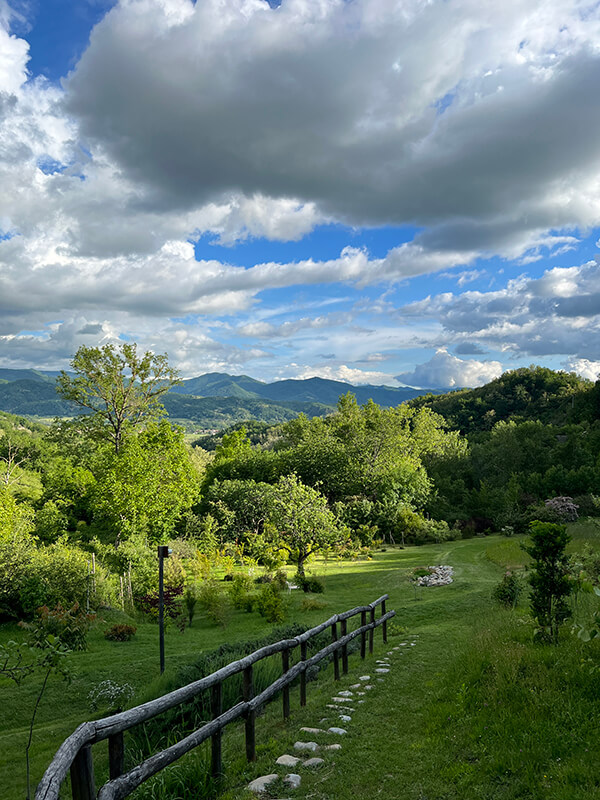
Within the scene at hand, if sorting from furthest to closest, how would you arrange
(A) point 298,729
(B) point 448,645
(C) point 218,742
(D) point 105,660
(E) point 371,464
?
1. (E) point 371,464
2. (D) point 105,660
3. (B) point 448,645
4. (A) point 298,729
5. (C) point 218,742

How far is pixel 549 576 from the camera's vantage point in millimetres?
7742

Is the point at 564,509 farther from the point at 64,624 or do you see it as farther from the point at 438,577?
the point at 64,624

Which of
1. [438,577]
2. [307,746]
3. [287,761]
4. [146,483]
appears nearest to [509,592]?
[438,577]

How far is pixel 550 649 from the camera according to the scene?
6543 millimetres

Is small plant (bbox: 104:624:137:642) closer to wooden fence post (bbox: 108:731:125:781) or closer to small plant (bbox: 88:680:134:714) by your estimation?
small plant (bbox: 88:680:134:714)

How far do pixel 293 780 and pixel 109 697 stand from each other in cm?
841

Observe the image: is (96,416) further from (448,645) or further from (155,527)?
(448,645)

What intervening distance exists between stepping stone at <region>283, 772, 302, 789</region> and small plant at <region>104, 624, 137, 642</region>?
48.4 feet

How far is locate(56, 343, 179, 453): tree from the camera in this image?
28656 millimetres

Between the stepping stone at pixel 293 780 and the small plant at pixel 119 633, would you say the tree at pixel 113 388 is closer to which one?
the small plant at pixel 119 633

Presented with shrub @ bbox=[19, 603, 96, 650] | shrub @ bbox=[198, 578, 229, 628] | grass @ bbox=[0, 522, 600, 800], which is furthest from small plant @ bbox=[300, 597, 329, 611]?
shrub @ bbox=[19, 603, 96, 650]

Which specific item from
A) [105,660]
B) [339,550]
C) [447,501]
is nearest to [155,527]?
[339,550]

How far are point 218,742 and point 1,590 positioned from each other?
19745 millimetres

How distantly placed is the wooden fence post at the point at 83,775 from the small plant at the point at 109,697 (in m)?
8.87
